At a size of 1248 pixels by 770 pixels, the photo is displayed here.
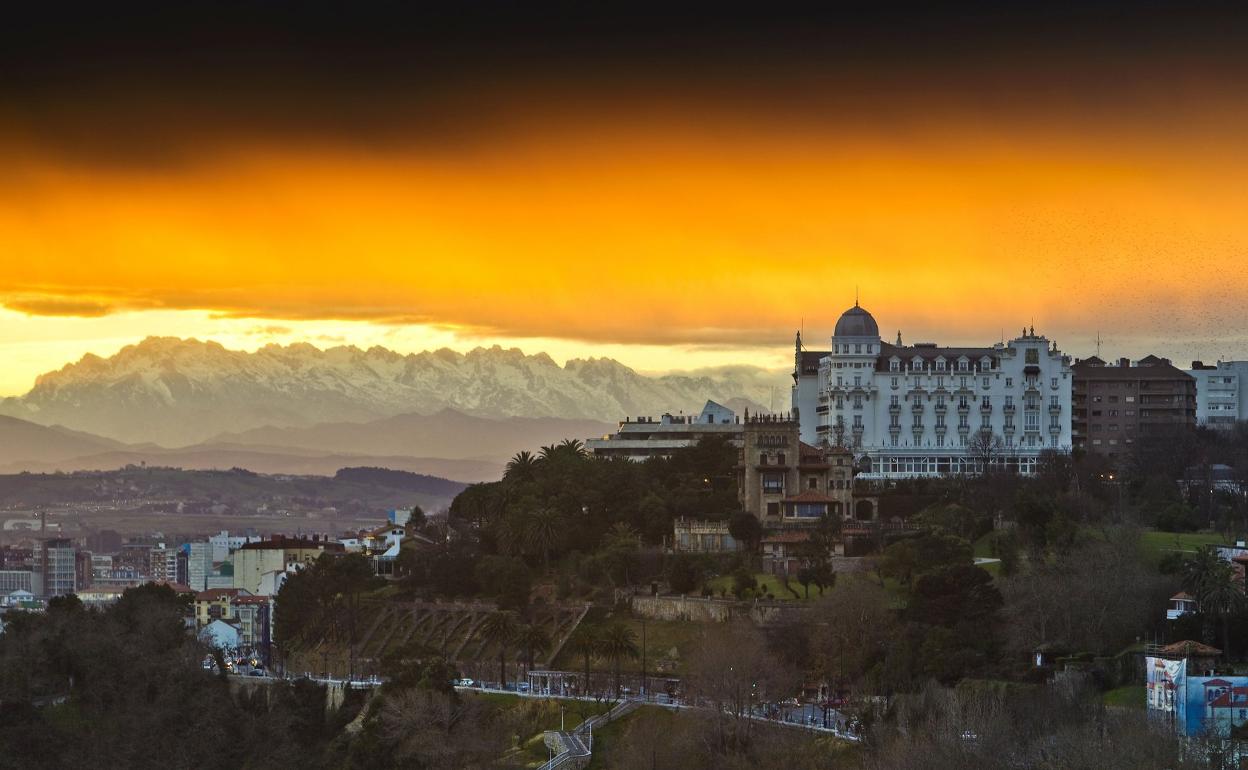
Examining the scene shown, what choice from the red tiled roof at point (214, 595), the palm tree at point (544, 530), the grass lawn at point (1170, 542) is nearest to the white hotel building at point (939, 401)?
the palm tree at point (544, 530)

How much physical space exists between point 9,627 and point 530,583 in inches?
964

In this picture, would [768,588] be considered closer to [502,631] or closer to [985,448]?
[502,631]

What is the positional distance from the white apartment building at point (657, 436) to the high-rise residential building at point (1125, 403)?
17.3 metres

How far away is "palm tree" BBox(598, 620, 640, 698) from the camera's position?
8156 centimetres

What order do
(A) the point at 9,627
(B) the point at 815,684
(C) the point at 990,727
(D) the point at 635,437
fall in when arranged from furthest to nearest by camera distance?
1. (D) the point at 635,437
2. (A) the point at 9,627
3. (B) the point at 815,684
4. (C) the point at 990,727

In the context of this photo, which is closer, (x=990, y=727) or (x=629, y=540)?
(x=990, y=727)

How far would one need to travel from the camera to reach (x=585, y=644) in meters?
83.4

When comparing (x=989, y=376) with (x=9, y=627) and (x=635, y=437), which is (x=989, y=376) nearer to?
(x=635, y=437)

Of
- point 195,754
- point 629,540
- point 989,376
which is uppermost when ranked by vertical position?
point 989,376

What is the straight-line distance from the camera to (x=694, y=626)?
85188 mm

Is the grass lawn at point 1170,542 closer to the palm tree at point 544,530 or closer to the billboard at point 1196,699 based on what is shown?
the billboard at point 1196,699

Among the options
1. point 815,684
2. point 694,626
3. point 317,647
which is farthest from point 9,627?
point 815,684

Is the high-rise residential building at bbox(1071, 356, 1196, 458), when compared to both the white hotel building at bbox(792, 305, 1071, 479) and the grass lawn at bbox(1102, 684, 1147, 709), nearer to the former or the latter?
the white hotel building at bbox(792, 305, 1071, 479)

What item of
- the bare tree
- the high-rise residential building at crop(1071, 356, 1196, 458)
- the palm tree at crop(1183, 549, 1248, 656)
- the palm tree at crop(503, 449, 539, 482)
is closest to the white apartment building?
the palm tree at crop(503, 449, 539, 482)
